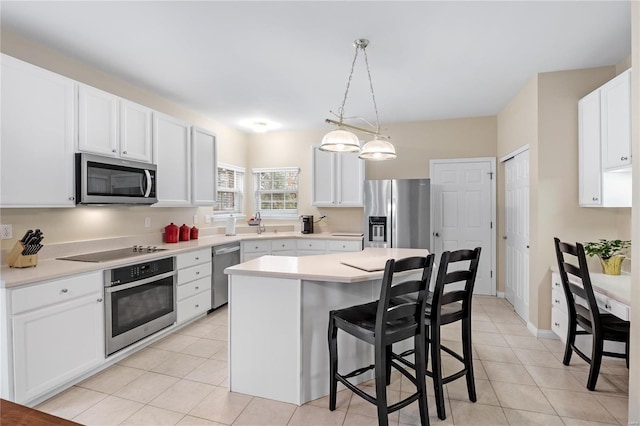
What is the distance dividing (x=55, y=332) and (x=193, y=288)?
4.89 ft

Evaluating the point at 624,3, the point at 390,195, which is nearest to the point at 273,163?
the point at 390,195

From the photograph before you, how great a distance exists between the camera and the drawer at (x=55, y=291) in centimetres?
203

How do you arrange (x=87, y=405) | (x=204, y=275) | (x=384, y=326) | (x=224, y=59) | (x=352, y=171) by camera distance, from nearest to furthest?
(x=384, y=326), (x=87, y=405), (x=224, y=59), (x=204, y=275), (x=352, y=171)

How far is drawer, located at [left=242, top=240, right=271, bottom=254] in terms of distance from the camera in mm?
4582

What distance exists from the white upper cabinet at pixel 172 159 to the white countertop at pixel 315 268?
1719 millimetres

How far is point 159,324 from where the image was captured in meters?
3.17

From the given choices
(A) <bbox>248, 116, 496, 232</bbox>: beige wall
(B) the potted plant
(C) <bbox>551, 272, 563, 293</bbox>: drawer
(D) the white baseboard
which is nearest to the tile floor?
(D) the white baseboard

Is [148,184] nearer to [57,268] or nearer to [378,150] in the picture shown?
[57,268]

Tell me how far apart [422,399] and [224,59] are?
3.11 metres

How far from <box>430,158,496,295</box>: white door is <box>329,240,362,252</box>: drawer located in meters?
1.21

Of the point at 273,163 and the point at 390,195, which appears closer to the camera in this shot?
the point at 390,195

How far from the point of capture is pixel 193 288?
367 centimetres

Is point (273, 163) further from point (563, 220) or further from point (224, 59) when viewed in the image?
point (563, 220)

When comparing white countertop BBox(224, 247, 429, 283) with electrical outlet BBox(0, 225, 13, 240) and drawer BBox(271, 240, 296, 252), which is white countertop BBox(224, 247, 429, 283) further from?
drawer BBox(271, 240, 296, 252)
